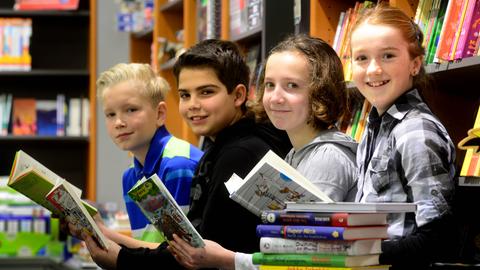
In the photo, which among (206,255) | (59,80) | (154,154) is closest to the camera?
(206,255)

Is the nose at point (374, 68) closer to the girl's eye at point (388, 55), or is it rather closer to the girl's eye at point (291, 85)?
the girl's eye at point (388, 55)

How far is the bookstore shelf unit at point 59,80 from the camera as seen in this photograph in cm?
605

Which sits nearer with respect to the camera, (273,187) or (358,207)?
(358,207)

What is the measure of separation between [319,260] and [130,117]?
132 cm

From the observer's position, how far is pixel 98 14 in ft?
19.6

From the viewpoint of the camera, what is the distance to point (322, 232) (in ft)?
5.38

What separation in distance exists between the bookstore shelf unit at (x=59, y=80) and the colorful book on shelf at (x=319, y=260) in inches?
171

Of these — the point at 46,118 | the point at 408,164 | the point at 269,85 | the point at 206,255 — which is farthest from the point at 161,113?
the point at 46,118

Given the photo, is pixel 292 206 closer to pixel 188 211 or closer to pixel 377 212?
pixel 377 212

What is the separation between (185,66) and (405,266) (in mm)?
1063

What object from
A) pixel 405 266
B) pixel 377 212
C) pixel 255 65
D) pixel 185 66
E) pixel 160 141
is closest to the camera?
pixel 377 212

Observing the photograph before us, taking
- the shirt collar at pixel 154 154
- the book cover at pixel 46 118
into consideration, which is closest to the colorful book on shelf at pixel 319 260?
the shirt collar at pixel 154 154

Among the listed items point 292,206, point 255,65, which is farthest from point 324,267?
point 255,65

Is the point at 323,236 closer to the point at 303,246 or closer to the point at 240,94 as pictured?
the point at 303,246
